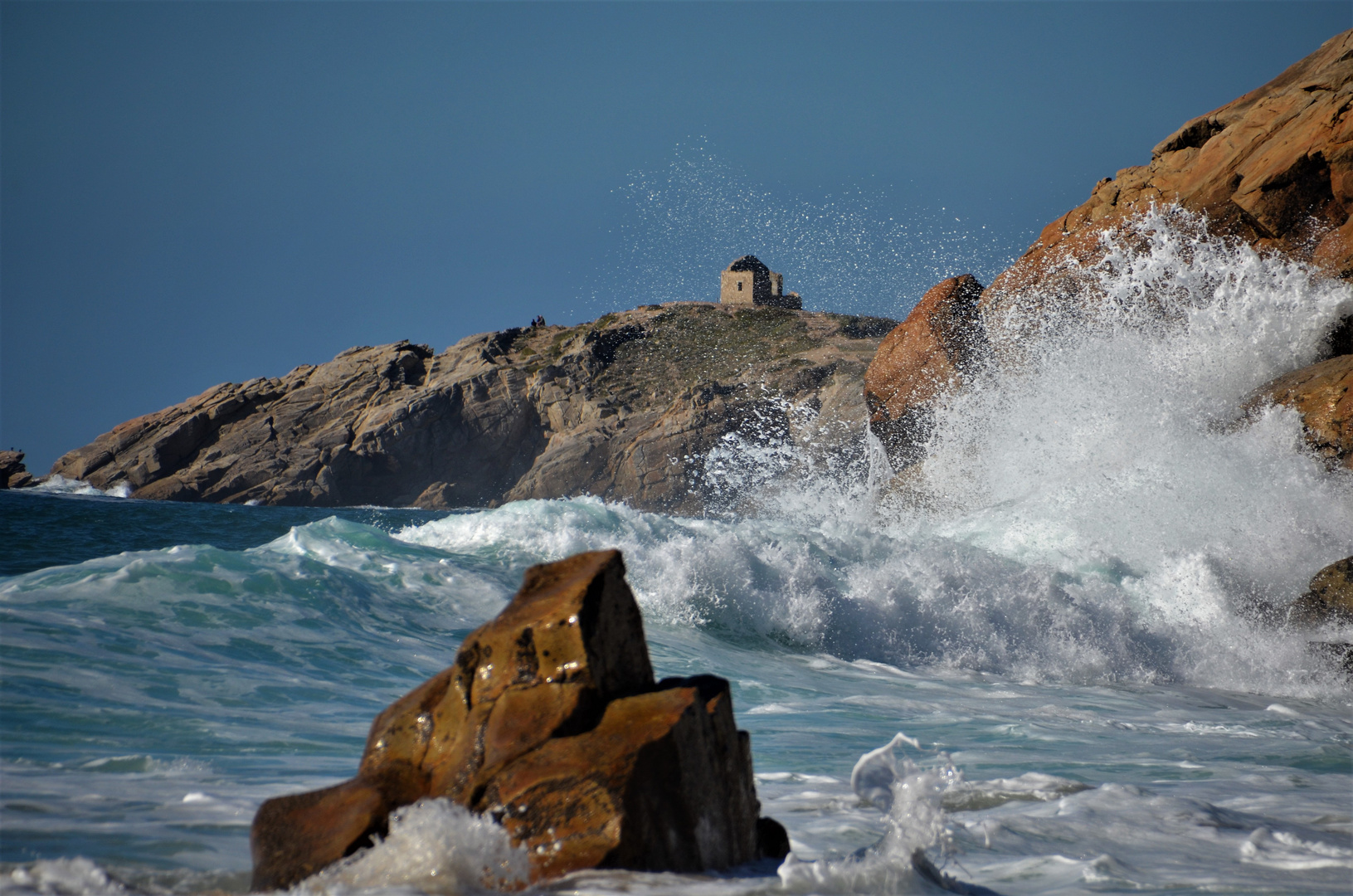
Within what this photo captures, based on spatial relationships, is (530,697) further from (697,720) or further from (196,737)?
(196,737)

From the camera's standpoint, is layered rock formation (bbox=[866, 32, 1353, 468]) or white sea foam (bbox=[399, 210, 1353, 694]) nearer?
white sea foam (bbox=[399, 210, 1353, 694])

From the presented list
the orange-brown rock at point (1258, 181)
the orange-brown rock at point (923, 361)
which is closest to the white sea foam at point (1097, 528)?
the orange-brown rock at point (1258, 181)

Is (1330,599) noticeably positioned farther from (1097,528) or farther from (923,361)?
(923,361)

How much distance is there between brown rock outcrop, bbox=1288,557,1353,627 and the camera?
7.69m

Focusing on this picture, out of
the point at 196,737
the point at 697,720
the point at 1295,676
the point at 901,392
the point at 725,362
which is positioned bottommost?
the point at 1295,676

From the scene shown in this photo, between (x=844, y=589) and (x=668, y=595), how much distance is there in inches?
67.4

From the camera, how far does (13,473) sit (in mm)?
50906

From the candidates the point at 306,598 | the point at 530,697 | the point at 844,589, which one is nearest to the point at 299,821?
the point at 530,697

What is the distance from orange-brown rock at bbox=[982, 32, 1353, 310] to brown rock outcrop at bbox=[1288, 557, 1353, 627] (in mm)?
6359

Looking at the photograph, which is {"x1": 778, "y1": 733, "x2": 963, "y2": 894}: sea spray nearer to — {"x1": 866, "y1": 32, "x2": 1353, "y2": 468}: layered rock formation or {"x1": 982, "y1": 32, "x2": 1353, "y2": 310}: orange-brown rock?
{"x1": 866, "y1": 32, "x2": 1353, "y2": 468}: layered rock formation

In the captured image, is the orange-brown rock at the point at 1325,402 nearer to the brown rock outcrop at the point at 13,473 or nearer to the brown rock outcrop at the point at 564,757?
the brown rock outcrop at the point at 564,757

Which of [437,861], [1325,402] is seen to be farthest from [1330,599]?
[437,861]

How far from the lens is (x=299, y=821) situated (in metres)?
2.18

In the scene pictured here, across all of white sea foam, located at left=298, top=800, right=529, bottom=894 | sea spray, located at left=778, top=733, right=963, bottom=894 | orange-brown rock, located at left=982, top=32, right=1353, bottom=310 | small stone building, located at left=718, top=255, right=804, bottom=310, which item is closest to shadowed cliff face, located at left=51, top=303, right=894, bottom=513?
small stone building, located at left=718, top=255, right=804, bottom=310
